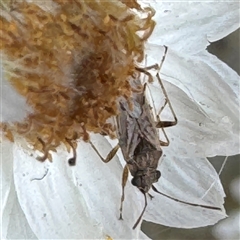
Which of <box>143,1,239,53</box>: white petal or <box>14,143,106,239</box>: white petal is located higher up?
<box>143,1,239,53</box>: white petal

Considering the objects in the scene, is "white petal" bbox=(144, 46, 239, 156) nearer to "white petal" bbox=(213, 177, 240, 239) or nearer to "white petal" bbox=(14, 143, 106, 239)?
"white petal" bbox=(14, 143, 106, 239)

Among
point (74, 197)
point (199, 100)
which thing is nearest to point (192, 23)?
point (199, 100)

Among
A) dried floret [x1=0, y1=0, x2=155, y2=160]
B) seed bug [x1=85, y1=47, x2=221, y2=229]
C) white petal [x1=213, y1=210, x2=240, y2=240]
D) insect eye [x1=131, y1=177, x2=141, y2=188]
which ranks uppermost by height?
dried floret [x1=0, y1=0, x2=155, y2=160]

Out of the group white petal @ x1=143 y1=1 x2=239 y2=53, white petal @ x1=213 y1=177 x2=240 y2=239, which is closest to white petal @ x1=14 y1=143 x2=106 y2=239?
white petal @ x1=143 y1=1 x2=239 y2=53

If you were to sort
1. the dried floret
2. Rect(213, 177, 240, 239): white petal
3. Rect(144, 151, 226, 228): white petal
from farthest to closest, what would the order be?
Rect(213, 177, 240, 239): white petal < Rect(144, 151, 226, 228): white petal < the dried floret

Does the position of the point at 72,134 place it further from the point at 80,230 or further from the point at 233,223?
the point at 233,223

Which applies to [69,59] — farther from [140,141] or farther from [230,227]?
[230,227]

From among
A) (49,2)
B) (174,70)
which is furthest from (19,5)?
(174,70)

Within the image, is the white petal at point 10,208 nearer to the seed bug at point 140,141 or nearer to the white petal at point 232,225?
the seed bug at point 140,141

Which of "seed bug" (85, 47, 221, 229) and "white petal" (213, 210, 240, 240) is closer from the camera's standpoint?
"seed bug" (85, 47, 221, 229)

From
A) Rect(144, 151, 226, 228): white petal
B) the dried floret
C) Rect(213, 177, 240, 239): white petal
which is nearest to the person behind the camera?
the dried floret

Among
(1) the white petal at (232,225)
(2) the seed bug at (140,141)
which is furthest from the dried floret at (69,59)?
(1) the white petal at (232,225)
